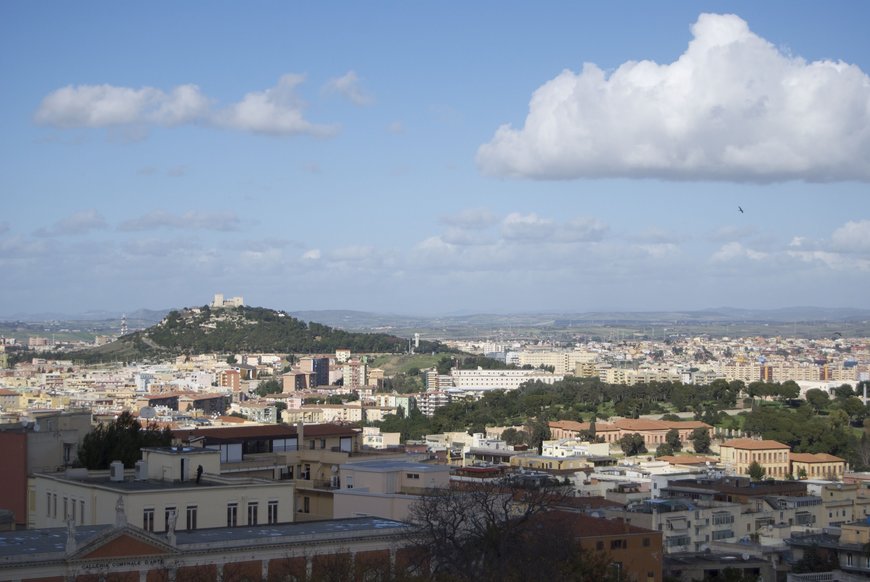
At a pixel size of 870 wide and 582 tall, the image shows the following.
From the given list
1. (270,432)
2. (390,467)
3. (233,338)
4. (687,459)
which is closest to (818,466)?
(687,459)

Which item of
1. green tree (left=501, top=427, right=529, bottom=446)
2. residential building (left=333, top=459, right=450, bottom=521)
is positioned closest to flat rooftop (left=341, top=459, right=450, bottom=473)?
residential building (left=333, top=459, right=450, bottom=521)

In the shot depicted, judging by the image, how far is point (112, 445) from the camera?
2686 centimetres

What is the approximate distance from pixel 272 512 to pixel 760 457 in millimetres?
43922

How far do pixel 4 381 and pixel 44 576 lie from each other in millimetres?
114676

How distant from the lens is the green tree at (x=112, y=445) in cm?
2626

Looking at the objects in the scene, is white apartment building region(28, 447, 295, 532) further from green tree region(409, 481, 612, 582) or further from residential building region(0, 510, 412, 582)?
green tree region(409, 481, 612, 582)

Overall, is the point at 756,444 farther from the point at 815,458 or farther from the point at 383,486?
the point at 383,486

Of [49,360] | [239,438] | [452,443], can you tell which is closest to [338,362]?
[49,360]

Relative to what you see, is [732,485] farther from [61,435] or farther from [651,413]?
[651,413]

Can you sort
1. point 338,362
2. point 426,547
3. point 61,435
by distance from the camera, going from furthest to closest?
point 338,362, point 61,435, point 426,547

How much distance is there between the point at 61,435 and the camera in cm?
2616

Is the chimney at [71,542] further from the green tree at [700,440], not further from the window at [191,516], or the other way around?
the green tree at [700,440]

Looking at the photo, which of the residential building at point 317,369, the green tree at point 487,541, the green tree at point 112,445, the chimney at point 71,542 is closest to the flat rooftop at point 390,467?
the green tree at point 487,541

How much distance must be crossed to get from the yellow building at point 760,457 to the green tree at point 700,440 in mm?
5625
